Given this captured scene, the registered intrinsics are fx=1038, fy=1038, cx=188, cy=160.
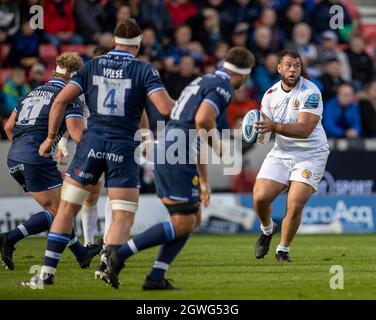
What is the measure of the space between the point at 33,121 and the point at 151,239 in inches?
130

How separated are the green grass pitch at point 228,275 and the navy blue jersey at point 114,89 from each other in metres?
1.53

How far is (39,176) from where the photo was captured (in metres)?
12.0

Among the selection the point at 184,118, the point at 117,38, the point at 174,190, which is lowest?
the point at 174,190

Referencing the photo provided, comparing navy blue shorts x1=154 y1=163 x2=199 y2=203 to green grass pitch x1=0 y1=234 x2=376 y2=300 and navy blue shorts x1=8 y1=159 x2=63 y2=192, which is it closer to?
green grass pitch x1=0 y1=234 x2=376 y2=300

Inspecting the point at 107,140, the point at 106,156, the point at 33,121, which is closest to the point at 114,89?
the point at 107,140

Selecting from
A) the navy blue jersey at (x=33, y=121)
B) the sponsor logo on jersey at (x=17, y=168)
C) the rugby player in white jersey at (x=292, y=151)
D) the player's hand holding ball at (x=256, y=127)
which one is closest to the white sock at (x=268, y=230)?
the rugby player in white jersey at (x=292, y=151)

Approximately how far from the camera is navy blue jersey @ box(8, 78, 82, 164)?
11977 millimetres

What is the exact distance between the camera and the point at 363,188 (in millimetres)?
19438

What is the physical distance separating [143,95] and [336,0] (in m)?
14.1

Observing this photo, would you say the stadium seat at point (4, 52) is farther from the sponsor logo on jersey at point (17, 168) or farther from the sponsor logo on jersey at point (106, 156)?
the sponsor logo on jersey at point (106, 156)

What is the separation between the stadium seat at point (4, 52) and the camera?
65.5 feet

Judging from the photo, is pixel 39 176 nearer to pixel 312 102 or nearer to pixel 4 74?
pixel 312 102
